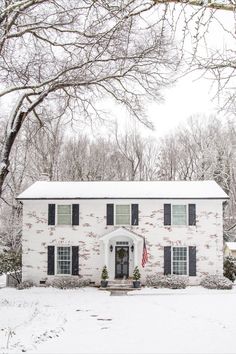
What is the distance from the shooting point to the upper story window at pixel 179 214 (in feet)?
83.1

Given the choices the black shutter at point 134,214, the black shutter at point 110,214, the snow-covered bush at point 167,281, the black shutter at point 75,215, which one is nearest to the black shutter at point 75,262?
the black shutter at point 75,215

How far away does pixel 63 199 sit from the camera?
2561 cm

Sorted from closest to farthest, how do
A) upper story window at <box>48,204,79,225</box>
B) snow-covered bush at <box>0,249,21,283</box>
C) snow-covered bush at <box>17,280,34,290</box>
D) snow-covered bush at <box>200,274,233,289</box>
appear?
snow-covered bush at <box>200,274,233,289</box>
snow-covered bush at <box>17,280,34,290</box>
upper story window at <box>48,204,79,225</box>
snow-covered bush at <box>0,249,21,283</box>

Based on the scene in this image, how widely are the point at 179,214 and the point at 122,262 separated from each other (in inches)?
161

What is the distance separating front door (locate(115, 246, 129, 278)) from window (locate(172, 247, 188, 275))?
8.48ft

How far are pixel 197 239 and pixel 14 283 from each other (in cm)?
1051

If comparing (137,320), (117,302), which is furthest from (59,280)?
(137,320)

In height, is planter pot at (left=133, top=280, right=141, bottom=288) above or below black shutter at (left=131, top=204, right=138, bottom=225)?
below

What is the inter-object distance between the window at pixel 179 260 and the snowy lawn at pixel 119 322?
6.09ft

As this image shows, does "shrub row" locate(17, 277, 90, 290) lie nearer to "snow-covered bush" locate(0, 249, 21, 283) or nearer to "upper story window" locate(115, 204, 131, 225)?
"snow-covered bush" locate(0, 249, 21, 283)

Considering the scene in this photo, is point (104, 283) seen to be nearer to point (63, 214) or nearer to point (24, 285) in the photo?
point (24, 285)

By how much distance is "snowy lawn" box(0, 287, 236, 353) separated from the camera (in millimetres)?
11078

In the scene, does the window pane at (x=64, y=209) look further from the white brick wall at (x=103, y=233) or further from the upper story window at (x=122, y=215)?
the upper story window at (x=122, y=215)

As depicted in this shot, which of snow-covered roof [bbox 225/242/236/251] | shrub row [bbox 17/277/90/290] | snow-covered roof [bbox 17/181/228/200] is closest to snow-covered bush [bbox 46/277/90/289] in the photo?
shrub row [bbox 17/277/90/290]
